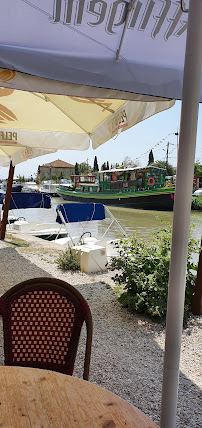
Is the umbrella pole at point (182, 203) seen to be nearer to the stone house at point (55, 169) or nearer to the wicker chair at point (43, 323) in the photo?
the wicker chair at point (43, 323)

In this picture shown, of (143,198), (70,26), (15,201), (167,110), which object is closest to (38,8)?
(70,26)

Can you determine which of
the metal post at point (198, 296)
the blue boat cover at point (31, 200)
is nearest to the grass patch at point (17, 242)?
the blue boat cover at point (31, 200)

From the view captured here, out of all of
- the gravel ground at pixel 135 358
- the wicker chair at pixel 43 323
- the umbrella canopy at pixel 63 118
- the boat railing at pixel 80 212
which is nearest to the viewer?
the wicker chair at pixel 43 323

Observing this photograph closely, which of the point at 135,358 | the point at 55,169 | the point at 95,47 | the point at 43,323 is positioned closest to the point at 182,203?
the point at 43,323

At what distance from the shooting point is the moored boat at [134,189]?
90.8ft

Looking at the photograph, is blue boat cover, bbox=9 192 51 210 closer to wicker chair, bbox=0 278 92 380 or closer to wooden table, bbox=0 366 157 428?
wicker chair, bbox=0 278 92 380

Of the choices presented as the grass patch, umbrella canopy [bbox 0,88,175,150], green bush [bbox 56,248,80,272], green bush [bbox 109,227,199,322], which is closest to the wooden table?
umbrella canopy [bbox 0,88,175,150]

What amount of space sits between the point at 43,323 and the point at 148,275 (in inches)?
60.5

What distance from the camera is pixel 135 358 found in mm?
2312

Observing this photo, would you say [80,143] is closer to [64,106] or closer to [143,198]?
[64,106]

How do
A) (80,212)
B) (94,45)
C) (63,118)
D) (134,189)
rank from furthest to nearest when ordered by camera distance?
(134,189) → (80,212) → (63,118) → (94,45)

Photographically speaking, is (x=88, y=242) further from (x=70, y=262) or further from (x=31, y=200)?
(x=31, y=200)

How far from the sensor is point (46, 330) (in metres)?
1.53

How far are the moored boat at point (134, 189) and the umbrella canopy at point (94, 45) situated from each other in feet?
83.7
